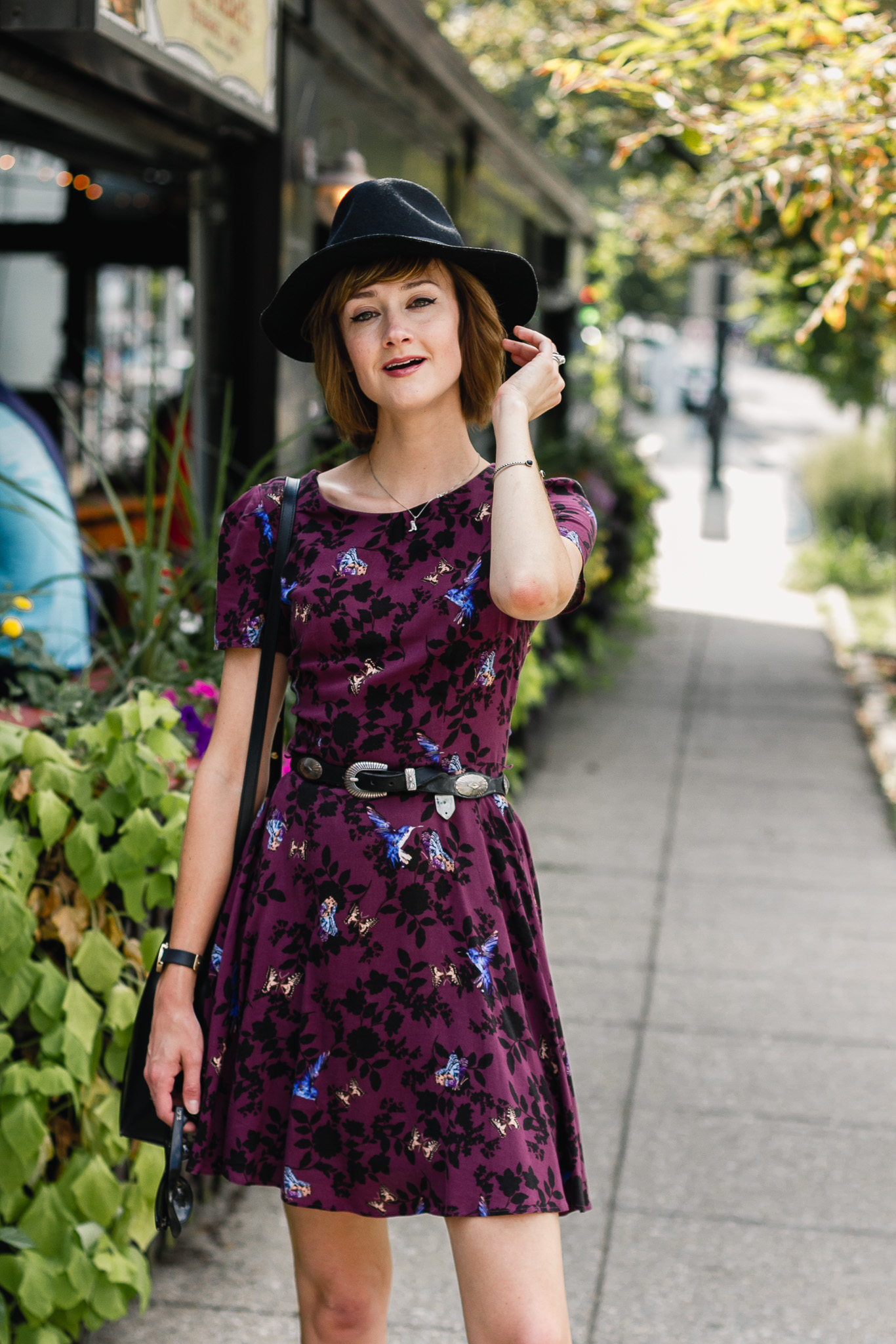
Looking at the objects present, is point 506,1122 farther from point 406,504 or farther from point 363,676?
point 406,504

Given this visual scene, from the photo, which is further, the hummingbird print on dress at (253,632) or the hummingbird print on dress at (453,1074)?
the hummingbird print on dress at (253,632)

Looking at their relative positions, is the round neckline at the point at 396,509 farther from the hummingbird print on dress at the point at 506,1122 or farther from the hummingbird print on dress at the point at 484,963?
the hummingbird print on dress at the point at 506,1122

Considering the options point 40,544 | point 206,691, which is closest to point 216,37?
point 40,544

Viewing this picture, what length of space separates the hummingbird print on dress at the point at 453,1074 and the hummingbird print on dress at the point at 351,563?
64 cm

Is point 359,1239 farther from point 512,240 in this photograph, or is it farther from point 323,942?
point 512,240

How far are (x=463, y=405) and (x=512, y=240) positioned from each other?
8765 mm

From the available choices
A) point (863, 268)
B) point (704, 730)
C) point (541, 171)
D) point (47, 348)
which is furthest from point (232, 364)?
point (47, 348)

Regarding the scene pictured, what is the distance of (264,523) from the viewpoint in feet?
6.84

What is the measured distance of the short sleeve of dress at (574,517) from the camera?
2035mm

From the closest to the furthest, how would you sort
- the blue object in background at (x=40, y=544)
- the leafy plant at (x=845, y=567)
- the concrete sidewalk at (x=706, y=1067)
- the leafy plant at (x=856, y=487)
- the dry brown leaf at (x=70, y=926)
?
the dry brown leaf at (x=70, y=926) → the concrete sidewalk at (x=706, y=1067) → the blue object in background at (x=40, y=544) → the leafy plant at (x=845, y=567) → the leafy plant at (x=856, y=487)

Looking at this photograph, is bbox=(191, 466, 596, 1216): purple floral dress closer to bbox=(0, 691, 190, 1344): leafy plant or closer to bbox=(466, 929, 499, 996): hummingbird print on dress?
bbox=(466, 929, 499, 996): hummingbird print on dress

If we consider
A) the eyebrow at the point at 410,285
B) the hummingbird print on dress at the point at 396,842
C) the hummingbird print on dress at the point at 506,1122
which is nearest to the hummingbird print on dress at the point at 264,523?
the eyebrow at the point at 410,285

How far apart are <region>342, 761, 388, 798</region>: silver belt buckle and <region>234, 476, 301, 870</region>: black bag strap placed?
18cm

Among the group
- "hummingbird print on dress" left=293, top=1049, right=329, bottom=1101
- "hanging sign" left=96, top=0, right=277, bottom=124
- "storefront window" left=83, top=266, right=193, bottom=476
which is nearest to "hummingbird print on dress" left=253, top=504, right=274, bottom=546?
"hummingbird print on dress" left=293, top=1049, right=329, bottom=1101
